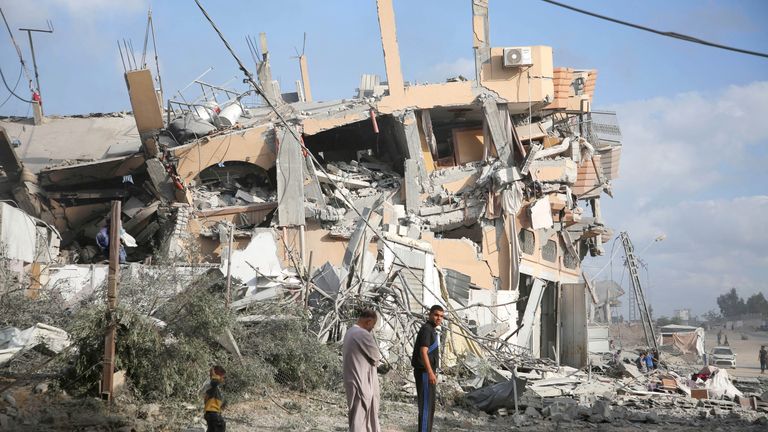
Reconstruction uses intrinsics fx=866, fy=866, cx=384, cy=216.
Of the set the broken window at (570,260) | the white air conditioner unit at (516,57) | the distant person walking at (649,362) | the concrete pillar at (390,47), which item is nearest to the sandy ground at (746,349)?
the distant person walking at (649,362)

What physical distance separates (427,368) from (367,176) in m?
16.0

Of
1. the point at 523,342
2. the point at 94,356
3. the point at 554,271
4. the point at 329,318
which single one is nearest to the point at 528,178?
the point at 554,271

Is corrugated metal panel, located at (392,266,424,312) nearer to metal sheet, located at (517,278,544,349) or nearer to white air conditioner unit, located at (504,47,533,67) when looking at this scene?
metal sheet, located at (517,278,544,349)

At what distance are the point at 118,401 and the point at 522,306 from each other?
1603cm

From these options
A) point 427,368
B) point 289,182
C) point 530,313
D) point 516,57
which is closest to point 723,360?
point 530,313

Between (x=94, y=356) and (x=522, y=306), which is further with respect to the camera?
(x=522, y=306)

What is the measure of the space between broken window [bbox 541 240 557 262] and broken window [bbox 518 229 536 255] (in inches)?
27.3

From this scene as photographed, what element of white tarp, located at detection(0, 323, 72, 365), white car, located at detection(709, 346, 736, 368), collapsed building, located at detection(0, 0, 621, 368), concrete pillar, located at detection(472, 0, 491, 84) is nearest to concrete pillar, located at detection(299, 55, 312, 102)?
collapsed building, located at detection(0, 0, 621, 368)

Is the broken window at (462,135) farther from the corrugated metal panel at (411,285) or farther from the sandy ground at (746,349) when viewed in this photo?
the sandy ground at (746,349)

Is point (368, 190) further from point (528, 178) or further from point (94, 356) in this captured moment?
point (94, 356)

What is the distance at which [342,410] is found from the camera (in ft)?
34.2

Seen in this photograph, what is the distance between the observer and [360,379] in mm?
7098

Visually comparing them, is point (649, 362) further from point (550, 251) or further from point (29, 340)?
point (29, 340)

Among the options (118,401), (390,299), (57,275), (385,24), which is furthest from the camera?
(385,24)
